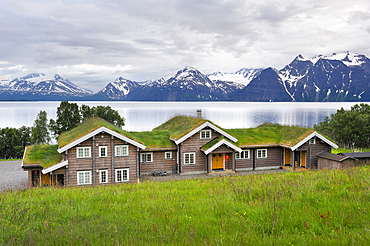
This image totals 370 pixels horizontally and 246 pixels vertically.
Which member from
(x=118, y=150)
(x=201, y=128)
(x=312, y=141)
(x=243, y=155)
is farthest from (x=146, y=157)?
(x=312, y=141)

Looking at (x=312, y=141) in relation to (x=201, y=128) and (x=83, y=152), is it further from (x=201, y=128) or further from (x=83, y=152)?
(x=83, y=152)

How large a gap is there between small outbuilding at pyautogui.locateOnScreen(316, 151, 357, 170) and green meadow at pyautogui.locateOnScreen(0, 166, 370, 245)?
81.3 ft

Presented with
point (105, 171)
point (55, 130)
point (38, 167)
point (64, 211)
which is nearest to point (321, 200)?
point (64, 211)

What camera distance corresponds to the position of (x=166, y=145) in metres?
32.1

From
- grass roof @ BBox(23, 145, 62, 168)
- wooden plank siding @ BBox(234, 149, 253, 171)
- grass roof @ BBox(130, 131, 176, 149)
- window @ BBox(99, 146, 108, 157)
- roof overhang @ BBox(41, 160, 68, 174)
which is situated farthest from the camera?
wooden plank siding @ BBox(234, 149, 253, 171)

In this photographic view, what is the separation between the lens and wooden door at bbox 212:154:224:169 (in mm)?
33719

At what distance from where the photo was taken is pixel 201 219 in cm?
598

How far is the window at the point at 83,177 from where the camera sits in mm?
27062

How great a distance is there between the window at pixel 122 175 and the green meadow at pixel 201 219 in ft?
66.5

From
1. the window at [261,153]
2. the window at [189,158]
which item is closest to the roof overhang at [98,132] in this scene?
the window at [189,158]

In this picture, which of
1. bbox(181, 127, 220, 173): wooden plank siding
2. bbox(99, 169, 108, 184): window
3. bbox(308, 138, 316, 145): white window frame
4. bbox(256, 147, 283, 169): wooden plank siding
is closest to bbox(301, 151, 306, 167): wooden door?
bbox(308, 138, 316, 145): white window frame

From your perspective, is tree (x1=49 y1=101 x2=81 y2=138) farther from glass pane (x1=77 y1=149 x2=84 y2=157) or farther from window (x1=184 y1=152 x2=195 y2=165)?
window (x1=184 y1=152 x2=195 y2=165)

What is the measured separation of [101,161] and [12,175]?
540 inches

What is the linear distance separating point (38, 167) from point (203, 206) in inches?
992
